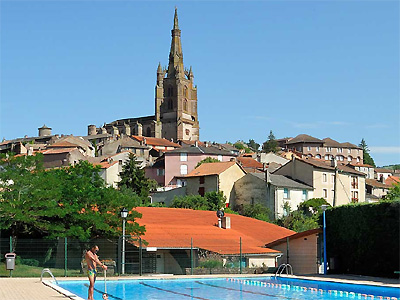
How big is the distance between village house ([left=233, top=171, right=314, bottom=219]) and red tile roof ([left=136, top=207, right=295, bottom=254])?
26.0m

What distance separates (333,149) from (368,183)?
60.5 meters

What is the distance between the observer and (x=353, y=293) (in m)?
23.6

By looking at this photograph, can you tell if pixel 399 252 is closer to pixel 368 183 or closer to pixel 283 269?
pixel 283 269

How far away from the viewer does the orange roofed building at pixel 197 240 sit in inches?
1347

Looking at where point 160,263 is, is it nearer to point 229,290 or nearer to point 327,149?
point 229,290

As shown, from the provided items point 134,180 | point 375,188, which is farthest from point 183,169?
point 375,188

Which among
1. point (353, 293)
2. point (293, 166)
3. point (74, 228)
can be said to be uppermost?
point (293, 166)

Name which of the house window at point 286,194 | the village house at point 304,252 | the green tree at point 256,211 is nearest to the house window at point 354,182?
the house window at point 286,194

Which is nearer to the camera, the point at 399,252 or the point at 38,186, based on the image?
the point at 399,252

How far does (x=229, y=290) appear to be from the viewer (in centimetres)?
2541

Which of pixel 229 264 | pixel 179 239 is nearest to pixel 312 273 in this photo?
pixel 229 264

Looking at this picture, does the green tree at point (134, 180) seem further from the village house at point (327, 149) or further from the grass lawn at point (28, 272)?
the village house at point (327, 149)

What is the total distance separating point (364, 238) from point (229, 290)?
824 centimetres

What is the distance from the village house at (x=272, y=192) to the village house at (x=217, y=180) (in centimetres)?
89
